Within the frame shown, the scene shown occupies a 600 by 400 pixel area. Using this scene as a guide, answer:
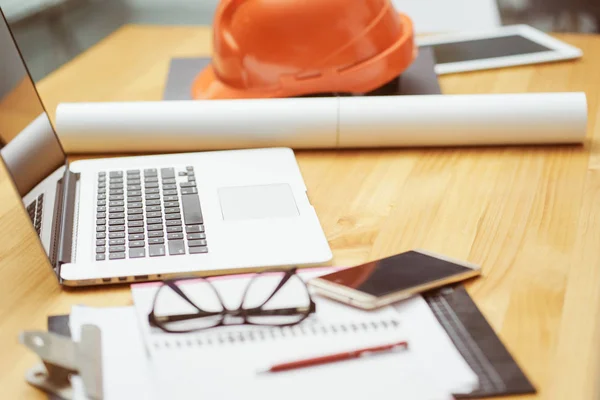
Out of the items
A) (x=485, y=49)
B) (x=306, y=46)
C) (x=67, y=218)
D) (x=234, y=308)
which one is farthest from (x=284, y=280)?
(x=485, y=49)

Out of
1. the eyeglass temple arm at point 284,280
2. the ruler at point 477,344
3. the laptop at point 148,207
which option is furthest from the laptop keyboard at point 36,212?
the ruler at point 477,344

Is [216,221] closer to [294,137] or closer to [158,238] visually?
[158,238]

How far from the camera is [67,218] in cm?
79

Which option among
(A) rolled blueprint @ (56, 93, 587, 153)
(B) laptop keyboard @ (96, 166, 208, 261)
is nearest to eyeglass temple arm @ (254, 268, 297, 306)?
(B) laptop keyboard @ (96, 166, 208, 261)

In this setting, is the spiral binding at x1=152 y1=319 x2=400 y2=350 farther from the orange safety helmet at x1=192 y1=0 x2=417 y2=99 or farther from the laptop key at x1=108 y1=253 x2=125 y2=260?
the orange safety helmet at x1=192 y1=0 x2=417 y2=99

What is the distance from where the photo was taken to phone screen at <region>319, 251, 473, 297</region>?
67 centimetres

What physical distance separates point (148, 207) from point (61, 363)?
268 millimetres

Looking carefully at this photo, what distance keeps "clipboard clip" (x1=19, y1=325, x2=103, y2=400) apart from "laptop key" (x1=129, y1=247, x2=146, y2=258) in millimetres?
146

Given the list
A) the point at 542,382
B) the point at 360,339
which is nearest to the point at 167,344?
the point at 360,339

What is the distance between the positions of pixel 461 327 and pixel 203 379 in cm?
22

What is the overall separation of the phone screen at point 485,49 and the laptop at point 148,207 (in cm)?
45

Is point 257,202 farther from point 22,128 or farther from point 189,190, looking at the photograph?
point 22,128

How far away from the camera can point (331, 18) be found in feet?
3.23

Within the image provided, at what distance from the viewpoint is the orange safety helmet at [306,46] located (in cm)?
98
